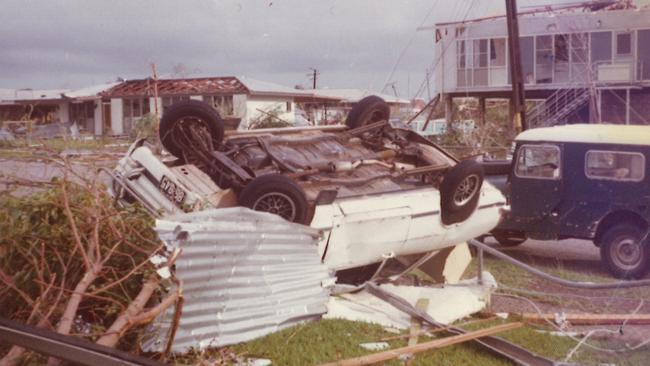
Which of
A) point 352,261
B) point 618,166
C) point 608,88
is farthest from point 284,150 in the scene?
point 608,88

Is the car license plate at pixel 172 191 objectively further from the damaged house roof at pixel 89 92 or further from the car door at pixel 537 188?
the damaged house roof at pixel 89 92

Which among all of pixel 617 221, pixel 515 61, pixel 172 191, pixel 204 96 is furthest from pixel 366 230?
pixel 204 96

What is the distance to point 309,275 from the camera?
6383 mm

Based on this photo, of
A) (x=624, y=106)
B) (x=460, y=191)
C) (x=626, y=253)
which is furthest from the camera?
(x=624, y=106)

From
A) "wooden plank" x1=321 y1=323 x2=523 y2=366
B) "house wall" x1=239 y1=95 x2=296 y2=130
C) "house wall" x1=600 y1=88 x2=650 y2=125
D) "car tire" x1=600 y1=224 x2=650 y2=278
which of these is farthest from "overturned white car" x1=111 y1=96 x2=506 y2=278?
"house wall" x1=239 y1=95 x2=296 y2=130

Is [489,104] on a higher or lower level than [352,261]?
higher

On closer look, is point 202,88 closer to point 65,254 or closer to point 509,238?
point 509,238

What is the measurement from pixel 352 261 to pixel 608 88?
24.0 m

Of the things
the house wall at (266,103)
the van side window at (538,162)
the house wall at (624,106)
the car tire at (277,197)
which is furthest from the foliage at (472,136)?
the car tire at (277,197)

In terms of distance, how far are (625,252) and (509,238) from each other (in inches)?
80.0

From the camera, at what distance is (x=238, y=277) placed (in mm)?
5707

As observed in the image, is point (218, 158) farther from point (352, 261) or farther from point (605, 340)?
point (605, 340)

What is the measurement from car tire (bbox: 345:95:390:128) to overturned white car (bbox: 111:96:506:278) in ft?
0.86

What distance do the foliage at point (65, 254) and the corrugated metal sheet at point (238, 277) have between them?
0.27 meters
